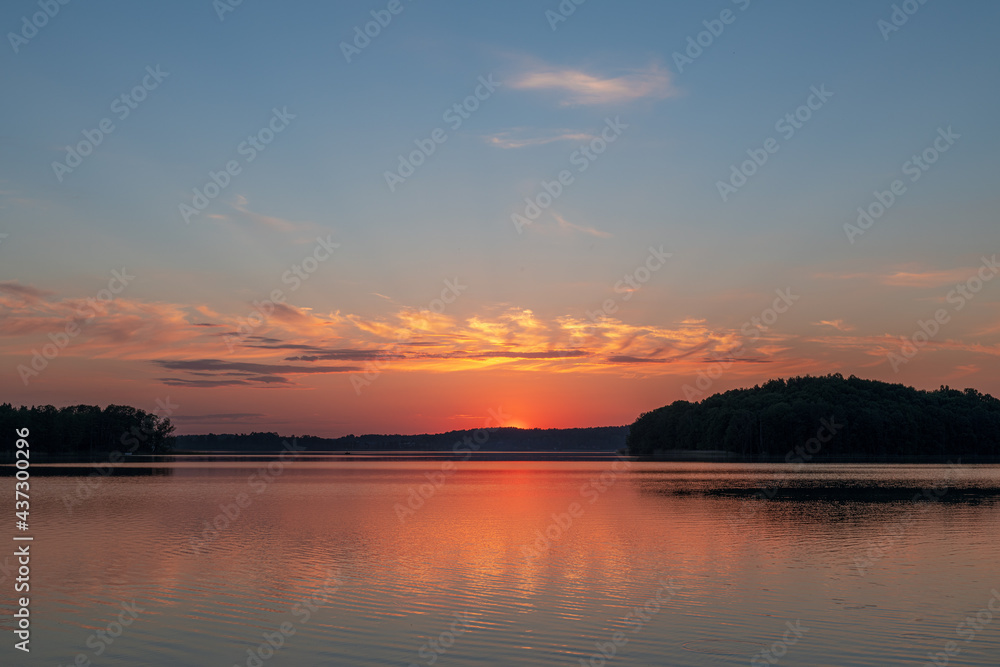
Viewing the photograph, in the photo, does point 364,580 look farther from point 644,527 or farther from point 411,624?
point 644,527

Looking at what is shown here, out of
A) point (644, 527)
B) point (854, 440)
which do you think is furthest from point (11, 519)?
point (854, 440)

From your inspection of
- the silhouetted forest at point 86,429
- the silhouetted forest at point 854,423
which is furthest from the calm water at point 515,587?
the silhouetted forest at point 86,429

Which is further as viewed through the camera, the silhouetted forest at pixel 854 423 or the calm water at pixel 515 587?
the silhouetted forest at pixel 854 423

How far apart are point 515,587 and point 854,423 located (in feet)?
469

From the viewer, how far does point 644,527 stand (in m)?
30.3

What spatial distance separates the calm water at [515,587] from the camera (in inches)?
516

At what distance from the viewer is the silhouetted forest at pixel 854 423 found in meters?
144

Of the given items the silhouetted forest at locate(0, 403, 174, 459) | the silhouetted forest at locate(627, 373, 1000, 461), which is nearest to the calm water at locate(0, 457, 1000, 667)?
the silhouetted forest at locate(627, 373, 1000, 461)

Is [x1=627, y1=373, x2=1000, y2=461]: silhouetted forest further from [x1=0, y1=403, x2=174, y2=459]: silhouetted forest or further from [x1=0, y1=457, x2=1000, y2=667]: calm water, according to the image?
[x1=0, y1=403, x2=174, y2=459]: silhouetted forest

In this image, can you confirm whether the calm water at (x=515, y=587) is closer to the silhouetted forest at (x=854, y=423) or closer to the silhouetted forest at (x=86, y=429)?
the silhouetted forest at (x=854, y=423)

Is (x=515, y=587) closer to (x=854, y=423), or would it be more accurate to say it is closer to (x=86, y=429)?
(x=854, y=423)

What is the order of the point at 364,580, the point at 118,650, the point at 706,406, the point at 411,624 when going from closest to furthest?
the point at 118,650 < the point at 411,624 < the point at 364,580 < the point at 706,406

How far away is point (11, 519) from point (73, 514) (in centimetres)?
309

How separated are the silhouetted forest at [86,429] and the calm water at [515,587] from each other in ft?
442
